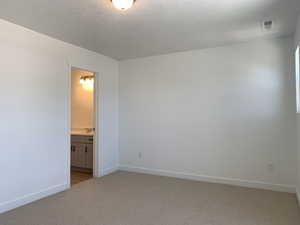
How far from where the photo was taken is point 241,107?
12.5 ft

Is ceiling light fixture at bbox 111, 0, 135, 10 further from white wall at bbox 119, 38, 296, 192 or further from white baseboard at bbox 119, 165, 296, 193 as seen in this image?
white baseboard at bbox 119, 165, 296, 193

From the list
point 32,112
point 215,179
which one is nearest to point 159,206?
point 215,179

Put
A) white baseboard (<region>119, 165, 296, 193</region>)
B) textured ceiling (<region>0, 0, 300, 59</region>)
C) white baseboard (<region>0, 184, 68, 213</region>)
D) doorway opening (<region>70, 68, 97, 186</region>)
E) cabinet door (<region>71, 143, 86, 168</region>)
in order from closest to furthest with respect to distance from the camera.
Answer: textured ceiling (<region>0, 0, 300, 59</region>), white baseboard (<region>0, 184, 68, 213</region>), white baseboard (<region>119, 165, 296, 193</region>), doorway opening (<region>70, 68, 97, 186</region>), cabinet door (<region>71, 143, 86, 168</region>)

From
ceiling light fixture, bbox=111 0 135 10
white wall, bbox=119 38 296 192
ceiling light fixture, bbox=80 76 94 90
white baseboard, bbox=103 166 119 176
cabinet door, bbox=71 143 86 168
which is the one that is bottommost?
white baseboard, bbox=103 166 119 176

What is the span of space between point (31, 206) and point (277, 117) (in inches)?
156

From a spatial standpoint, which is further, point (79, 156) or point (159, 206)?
point (79, 156)

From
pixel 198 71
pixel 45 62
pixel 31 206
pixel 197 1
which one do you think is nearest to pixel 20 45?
pixel 45 62

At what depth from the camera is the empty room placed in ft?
8.83

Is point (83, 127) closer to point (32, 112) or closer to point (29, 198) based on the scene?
→ point (32, 112)

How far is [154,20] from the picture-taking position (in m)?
2.86

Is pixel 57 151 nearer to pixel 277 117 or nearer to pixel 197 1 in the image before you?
pixel 197 1

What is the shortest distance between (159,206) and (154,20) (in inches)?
99.0

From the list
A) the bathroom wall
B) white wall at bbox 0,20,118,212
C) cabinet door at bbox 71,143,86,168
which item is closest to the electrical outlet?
white wall at bbox 0,20,118,212

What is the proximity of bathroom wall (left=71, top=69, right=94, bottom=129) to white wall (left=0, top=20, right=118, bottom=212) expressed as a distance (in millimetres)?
1585
